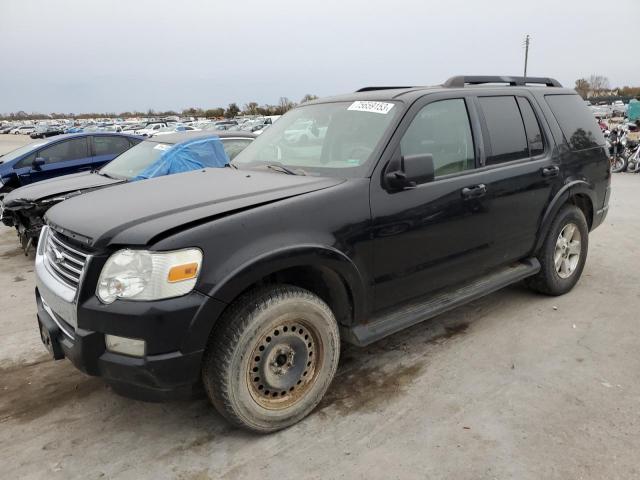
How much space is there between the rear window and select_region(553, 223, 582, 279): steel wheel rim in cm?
78

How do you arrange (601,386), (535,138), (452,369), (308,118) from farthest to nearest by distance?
(535,138) < (308,118) < (452,369) < (601,386)

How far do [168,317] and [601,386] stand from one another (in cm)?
277

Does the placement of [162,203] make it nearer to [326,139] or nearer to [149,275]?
[149,275]

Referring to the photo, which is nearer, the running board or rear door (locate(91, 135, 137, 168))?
the running board

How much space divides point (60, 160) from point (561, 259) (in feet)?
28.7

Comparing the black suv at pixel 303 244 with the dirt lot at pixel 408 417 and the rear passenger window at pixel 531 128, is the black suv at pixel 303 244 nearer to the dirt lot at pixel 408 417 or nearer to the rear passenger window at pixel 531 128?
the rear passenger window at pixel 531 128

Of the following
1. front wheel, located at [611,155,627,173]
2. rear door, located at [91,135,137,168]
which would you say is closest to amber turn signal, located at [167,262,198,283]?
rear door, located at [91,135,137,168]

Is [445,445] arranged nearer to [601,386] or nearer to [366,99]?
[601,386]

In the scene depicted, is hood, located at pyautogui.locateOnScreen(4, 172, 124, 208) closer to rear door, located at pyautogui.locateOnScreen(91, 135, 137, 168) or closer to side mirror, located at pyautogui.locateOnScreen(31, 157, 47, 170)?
side mirror, located at pyautogui.locateOnScreen(31, 157, 47, 170)

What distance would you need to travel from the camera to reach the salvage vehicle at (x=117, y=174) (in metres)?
6.37

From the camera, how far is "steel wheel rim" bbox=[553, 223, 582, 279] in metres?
4.63

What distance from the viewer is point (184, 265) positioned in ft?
7.78

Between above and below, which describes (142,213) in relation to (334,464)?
above

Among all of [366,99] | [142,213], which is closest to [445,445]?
[142,213]
